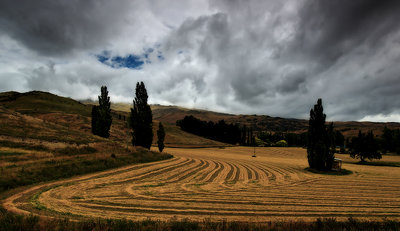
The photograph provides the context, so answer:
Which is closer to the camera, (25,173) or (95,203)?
(95,203)

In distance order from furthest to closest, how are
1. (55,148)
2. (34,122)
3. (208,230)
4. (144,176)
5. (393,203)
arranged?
(34,122) → (55,148) → (144,176) → (393,203) → (208,230)

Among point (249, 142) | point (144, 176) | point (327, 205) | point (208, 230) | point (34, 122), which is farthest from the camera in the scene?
point (249, 142)

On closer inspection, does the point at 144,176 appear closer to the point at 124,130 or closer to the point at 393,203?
the point at 393,203

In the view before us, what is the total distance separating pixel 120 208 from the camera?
1377 cm

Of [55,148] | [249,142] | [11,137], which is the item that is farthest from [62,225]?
[249,142]

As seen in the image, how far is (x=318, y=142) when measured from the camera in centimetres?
4131

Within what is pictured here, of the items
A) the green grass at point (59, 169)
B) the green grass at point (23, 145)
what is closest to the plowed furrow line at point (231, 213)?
the green grass at point (59, 169)

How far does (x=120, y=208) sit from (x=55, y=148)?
26783 millimetres

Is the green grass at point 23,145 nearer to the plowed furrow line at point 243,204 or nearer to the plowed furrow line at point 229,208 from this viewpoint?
the plowed furrow line at point 243,204

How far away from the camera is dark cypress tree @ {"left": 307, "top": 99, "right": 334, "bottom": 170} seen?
40438 millimetres

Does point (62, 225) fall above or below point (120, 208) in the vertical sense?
above

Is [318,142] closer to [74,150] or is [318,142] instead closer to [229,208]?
[229,208]

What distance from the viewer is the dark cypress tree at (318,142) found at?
40438 millimetres

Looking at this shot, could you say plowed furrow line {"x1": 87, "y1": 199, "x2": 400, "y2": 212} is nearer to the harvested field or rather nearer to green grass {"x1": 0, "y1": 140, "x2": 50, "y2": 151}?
the harvested field
